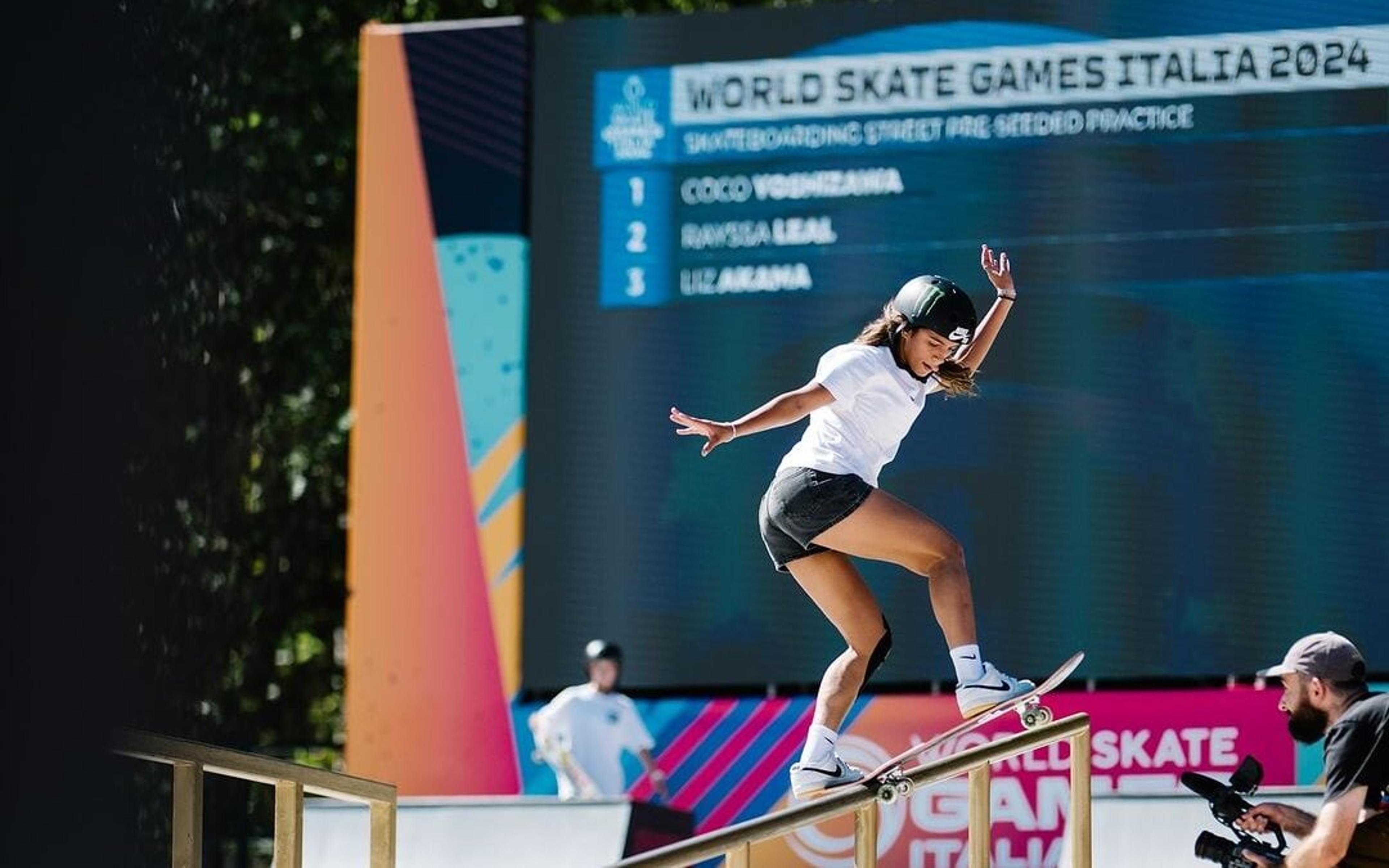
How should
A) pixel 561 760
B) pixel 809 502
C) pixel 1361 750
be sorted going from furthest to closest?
pixel 561 760, pixel 809 502, pixel 1361 750

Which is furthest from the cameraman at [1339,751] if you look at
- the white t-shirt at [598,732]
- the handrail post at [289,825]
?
the white t-shirt at [598,732]

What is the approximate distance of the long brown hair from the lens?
24.1 feet

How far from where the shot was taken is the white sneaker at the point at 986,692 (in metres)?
7.34

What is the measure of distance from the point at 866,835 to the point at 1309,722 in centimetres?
139

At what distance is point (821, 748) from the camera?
764 centimetres

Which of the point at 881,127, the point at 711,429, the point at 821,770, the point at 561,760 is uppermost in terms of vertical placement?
the point at 881,127

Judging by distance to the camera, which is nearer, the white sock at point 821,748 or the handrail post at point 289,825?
the handrail post at point 289,825

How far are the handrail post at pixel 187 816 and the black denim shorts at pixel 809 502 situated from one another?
1974mm

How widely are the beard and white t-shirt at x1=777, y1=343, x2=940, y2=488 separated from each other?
146 cm

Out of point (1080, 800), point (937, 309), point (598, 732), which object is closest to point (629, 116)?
point (598, 732)

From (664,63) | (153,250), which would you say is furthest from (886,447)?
(664,63)

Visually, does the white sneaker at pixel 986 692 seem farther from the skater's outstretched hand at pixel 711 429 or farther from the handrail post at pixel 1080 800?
the skater's outstretched hand at pixel 711 429

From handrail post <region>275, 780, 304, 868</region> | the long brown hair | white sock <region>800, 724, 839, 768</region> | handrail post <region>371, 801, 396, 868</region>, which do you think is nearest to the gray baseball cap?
the long brown hair

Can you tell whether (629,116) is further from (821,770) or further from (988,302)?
(821,770)
